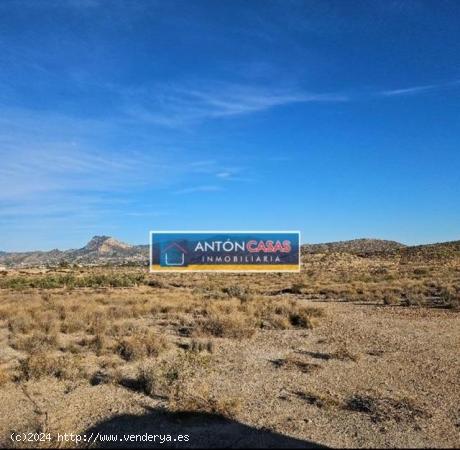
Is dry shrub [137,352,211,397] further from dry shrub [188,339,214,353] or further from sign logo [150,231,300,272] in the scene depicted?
sign logo [150,231,300,272]

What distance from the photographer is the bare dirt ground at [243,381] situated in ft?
25.8

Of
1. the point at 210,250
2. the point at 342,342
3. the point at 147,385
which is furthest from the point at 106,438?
the point at 210,250

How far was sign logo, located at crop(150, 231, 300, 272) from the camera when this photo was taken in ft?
204

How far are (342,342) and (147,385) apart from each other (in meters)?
6.77

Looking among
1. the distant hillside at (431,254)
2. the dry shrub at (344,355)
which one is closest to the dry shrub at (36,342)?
the dry shrub at (344,355)

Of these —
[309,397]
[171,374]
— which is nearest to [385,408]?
[309,397]

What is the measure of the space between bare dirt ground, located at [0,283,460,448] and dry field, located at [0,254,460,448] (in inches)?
1.3

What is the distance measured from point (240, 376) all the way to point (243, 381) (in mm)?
410

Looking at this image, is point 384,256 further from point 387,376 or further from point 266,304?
point 387,376

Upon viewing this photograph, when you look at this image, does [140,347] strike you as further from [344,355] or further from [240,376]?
[344,355]

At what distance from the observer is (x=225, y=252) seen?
223 ft

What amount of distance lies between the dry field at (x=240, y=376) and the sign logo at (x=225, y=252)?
41.8 m

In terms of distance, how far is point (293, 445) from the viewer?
23.1 feet

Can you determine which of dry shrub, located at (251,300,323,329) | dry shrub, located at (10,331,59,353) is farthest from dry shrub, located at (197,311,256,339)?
dry shrub, located at (10,331,59,353)
